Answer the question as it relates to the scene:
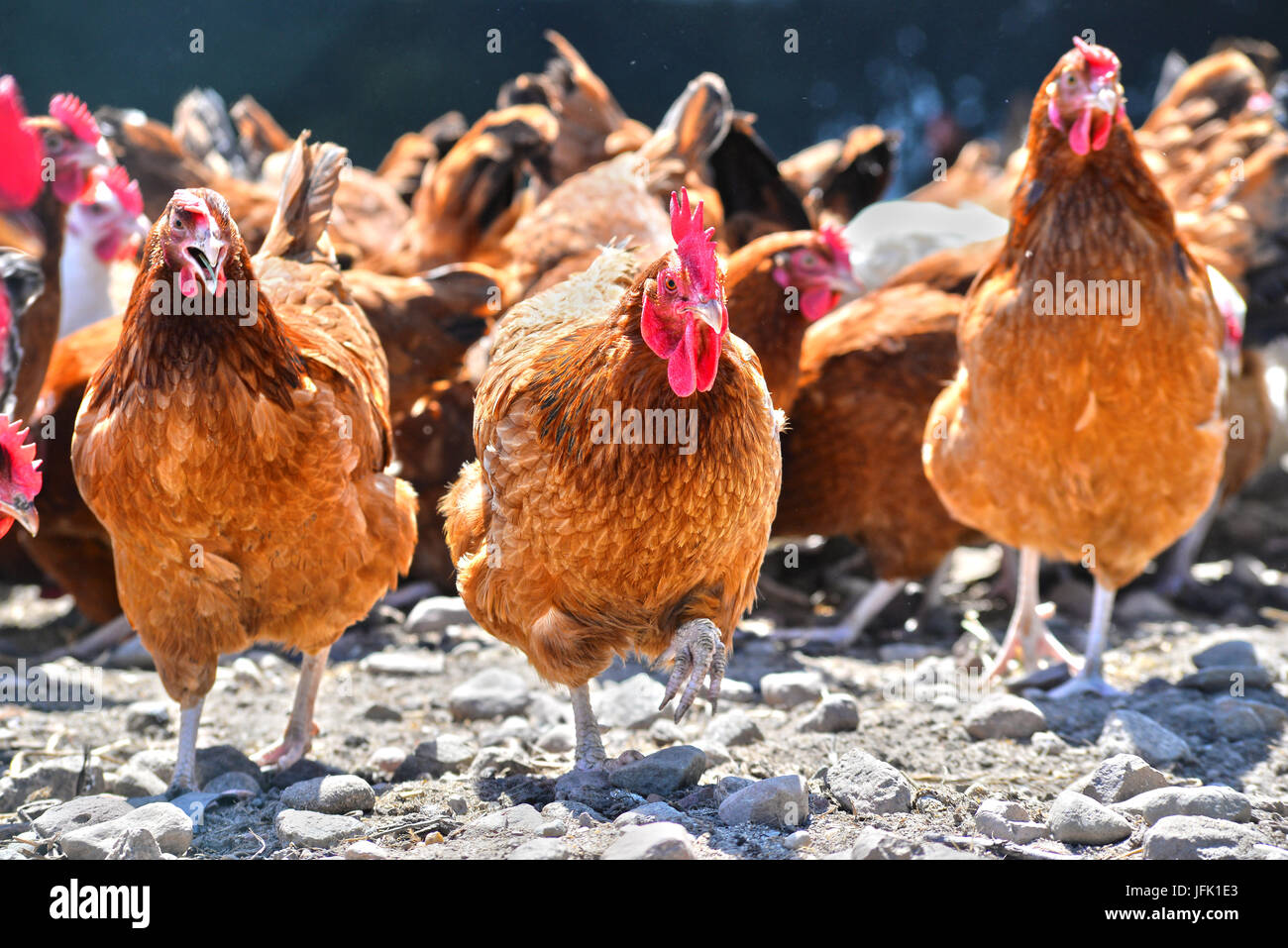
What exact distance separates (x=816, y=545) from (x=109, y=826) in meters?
4.08

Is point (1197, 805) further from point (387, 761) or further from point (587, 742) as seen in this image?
point (387, 761)

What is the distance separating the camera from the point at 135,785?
3.48 m

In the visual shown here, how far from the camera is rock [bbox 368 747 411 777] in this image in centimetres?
367

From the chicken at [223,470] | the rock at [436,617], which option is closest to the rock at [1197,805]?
the chicken at [223,470]

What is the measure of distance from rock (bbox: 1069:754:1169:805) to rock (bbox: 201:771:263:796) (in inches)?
89.3

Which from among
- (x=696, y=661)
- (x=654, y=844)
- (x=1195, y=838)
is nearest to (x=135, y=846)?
(x=654, y=844)

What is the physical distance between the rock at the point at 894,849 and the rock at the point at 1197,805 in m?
0.61

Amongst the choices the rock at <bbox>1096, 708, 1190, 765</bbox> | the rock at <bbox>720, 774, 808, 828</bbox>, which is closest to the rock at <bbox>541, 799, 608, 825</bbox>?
the rock at <bbox>720, 774, 808, 828</bbox>

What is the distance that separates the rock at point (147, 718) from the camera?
4098 mm

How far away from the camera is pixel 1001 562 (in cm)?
587

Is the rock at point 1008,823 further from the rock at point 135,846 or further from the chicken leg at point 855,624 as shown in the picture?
the chicken leg at point 855,624

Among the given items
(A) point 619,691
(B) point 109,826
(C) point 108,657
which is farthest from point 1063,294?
(C) point 108,657

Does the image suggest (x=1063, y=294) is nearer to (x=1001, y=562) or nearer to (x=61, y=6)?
(x=1001, y=562)

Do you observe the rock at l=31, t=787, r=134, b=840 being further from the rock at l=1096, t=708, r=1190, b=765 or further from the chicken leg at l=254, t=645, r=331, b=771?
the rock at l=1096, t=708, r=1190, b=765
